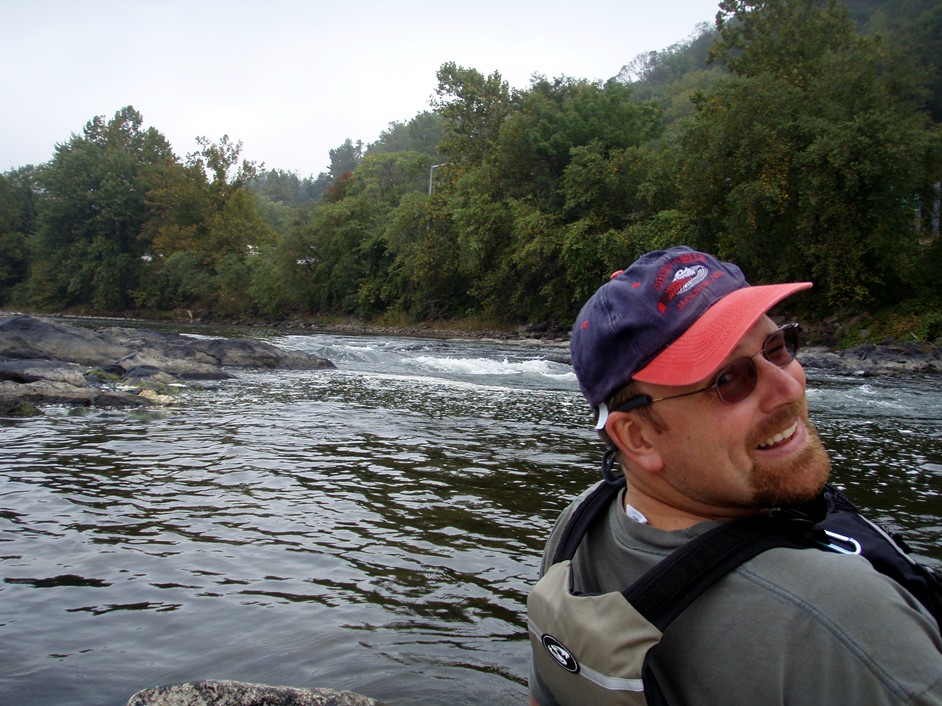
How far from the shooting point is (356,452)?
344 inches

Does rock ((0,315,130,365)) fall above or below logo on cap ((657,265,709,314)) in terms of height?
below

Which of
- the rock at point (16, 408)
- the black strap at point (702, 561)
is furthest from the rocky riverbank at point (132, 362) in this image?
the black strap at point (702, 561)

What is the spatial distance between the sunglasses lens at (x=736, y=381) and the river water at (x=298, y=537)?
90.0 inches

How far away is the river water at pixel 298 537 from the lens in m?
3.75

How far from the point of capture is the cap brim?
1.72 metres

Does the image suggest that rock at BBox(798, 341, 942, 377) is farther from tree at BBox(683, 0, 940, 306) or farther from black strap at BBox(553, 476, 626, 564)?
black strap at BBox(553, 476, 626, 564)

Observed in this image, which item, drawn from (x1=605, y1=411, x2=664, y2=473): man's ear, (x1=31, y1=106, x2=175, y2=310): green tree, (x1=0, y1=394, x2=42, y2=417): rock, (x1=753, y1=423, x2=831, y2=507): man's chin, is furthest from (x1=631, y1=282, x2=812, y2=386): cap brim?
(x1=31, y1=106, x2=175, y2=310): green tree

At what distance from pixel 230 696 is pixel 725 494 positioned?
2127mm

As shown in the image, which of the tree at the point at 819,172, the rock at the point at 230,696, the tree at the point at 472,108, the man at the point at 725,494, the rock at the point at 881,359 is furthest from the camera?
the tree at the point at 472,108

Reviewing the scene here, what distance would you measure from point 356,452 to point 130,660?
16.5ft

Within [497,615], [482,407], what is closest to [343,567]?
[497,615]

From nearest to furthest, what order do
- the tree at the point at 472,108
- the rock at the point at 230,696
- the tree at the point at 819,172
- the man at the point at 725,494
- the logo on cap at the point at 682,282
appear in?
the man at the point at 725,494 → the logo on cap at the point at 682,282 → the rock at the point at 230,696 → the tree at the point at 819,172 → the tree at the point at 472,108

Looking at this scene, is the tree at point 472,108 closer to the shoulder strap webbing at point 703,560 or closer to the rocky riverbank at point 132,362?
the rocky riverbank at point 132,362

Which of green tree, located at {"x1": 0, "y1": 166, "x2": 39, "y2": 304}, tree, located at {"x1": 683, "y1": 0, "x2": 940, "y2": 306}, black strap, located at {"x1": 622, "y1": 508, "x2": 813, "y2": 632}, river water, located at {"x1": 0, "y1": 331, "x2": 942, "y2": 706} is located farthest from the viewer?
green tree, located at {"x1": 0, "y1": 166, "x2": 39, "y2": 304}
